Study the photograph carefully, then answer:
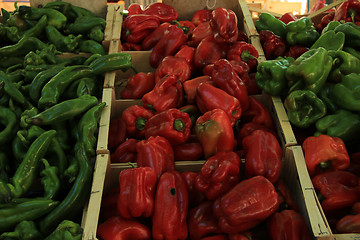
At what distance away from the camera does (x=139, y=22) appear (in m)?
3.13

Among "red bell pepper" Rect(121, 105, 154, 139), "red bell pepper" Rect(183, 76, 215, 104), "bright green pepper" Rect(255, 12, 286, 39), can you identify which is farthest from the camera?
"bright green pepper" Rect(255, 12, 286, 39)

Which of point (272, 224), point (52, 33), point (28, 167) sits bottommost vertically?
point (272, 224)

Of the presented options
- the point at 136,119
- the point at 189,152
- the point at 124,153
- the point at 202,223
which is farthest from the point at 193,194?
the point at 136,119

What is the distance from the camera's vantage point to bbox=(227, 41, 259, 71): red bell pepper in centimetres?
260

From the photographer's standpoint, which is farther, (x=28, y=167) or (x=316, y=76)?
(x=316, y=76)

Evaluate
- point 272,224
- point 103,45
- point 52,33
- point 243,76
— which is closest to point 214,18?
point 243,76

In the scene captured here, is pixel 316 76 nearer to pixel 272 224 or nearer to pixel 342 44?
pixel 342 44

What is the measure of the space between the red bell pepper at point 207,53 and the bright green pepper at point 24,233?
161 centimetres

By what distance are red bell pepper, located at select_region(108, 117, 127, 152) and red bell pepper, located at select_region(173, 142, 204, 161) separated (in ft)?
1.30

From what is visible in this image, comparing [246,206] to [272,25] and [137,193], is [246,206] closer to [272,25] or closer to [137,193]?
[137,193]

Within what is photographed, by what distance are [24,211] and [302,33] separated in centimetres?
229

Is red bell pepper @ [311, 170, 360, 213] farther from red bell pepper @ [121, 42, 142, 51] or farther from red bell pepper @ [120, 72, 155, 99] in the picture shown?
red bell pepper @ [121, 42, 142, 51]

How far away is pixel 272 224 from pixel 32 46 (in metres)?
2.42

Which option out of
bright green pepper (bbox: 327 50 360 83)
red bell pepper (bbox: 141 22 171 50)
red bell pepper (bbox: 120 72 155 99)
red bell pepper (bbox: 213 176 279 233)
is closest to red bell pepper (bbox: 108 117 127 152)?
red bell pepper (bbox: 120 72 155 99)
